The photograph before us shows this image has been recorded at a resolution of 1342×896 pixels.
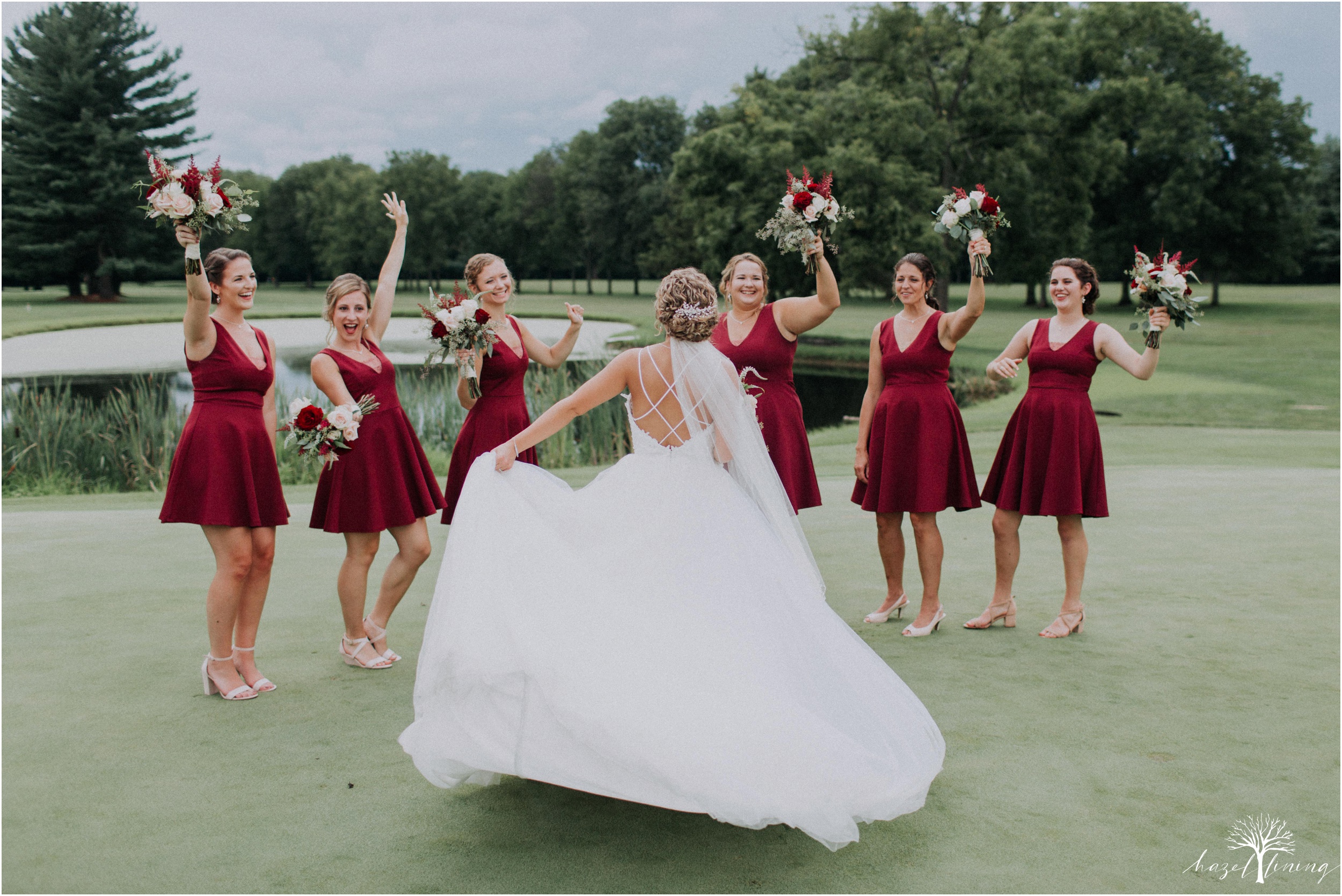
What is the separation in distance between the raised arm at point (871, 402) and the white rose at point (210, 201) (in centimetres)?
364

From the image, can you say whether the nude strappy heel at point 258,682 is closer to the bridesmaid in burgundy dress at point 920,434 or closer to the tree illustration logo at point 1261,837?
the bridesmaid in burgundy dress at point 920,434

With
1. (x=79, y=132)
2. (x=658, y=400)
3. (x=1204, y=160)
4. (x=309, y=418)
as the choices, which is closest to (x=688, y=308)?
(x=658, y=400)

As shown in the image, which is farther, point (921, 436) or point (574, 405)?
point (921, 436)

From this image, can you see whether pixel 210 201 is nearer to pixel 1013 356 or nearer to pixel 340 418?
pixel 340 418

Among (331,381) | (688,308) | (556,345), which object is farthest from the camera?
(556,345)

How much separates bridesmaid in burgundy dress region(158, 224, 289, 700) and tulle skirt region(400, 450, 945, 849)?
1.48 m

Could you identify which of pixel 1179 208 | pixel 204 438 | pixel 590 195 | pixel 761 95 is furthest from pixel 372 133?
pixel 204 438

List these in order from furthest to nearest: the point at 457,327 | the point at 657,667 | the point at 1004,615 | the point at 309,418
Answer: the point at 1004,615
the point at 457,327
the point at 309,418
the point at 657,667

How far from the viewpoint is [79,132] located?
47406 mm

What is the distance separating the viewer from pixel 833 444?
655 inches

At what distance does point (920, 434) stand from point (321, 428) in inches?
131

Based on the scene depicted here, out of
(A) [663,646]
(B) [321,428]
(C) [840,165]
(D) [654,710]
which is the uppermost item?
(C) [840,165]

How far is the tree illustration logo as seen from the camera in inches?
126

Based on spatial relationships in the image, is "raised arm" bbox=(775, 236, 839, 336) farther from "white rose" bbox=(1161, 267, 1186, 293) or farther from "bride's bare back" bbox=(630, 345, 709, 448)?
"white rose" bbox=(1161, 267, 1186, 293)
